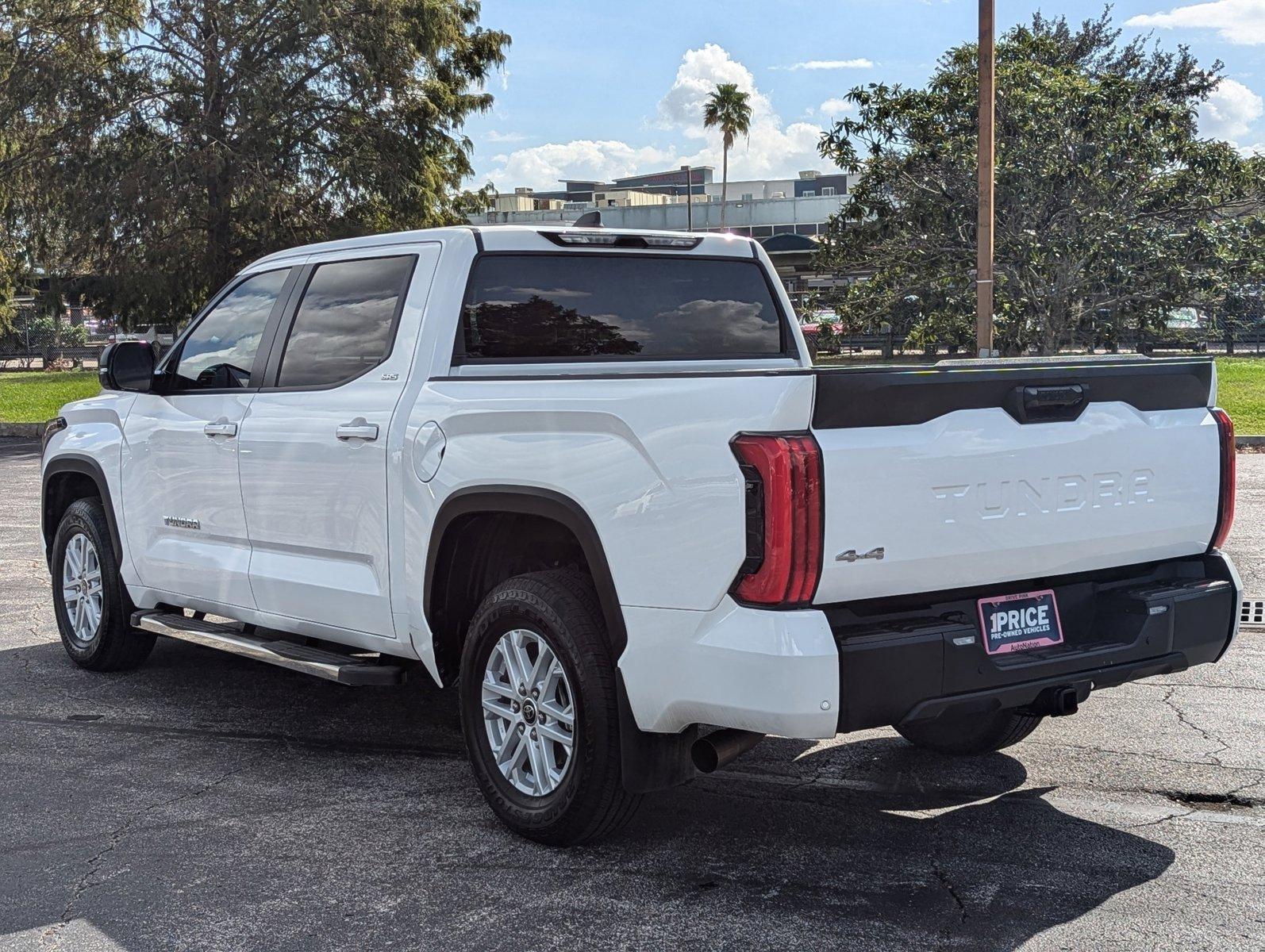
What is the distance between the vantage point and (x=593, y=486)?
4164 millimetres

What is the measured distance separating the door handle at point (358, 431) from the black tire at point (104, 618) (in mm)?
2182

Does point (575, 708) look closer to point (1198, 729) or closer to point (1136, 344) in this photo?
point (1198, 729)

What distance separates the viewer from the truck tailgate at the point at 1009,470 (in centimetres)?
380

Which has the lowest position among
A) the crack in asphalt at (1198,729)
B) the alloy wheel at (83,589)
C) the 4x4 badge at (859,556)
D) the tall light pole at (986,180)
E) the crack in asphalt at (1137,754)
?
the crack in asphalt at (1137,754)

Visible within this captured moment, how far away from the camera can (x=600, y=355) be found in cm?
554

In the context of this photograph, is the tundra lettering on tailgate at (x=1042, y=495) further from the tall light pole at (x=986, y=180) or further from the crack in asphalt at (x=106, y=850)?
the tall light pole at (x=986, y=180)

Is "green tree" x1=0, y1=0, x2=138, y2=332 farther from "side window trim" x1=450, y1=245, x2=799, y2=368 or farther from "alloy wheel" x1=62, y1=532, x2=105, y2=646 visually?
"side window trim" x1=450, y1=245, x2=799, y2=368

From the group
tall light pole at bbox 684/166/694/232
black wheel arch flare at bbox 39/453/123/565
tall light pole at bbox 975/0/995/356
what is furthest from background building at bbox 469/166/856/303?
black wheel arch flare at bbox 39/453/123/565

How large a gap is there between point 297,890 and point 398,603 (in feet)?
3.70

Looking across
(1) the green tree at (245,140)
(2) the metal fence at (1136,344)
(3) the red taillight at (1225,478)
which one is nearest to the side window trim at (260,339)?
(3) the red taillight at (1225,478)

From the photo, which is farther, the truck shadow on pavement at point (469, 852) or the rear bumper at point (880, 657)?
the truck shadow on pavement at point (469, 852)

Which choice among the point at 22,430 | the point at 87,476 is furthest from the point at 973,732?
the point at 22,430

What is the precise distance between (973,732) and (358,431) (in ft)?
8.43

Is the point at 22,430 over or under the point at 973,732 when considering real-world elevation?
under
